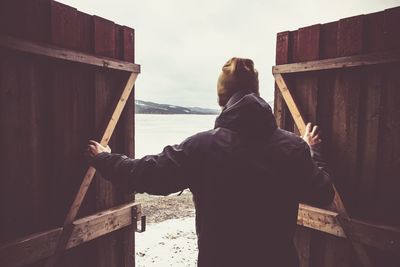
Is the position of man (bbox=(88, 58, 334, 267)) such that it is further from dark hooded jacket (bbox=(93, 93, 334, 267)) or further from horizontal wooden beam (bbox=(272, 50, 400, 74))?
horizontal wooden beam (bbox=(272, 50, 400, 74))

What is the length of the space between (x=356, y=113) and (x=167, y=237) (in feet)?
21.1

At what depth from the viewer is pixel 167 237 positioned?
848 cm

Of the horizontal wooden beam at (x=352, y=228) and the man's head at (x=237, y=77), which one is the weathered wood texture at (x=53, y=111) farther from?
the horizontal wooden beam at (x=352, y=228)

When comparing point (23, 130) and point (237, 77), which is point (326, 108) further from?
point (23, 130)

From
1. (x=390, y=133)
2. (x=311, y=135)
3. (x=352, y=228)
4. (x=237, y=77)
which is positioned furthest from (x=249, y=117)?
(x=352, y=228)

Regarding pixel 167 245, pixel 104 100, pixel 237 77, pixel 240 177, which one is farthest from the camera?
pixel 167 245

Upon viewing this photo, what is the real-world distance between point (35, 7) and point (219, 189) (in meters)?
2.71

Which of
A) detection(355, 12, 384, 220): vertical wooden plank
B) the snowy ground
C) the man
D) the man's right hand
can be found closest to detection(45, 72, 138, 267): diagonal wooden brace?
the man

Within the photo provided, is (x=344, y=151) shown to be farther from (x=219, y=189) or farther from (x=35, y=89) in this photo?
(x=35, y=89)

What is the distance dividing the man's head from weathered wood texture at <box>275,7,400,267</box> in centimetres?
207

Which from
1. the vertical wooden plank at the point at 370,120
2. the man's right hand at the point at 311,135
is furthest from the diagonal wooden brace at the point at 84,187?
the vertical wooden plank at the point at 370,120

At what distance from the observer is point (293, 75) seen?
14.4ft

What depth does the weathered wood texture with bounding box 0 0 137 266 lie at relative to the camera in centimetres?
292

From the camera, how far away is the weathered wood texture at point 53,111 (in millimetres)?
2924
